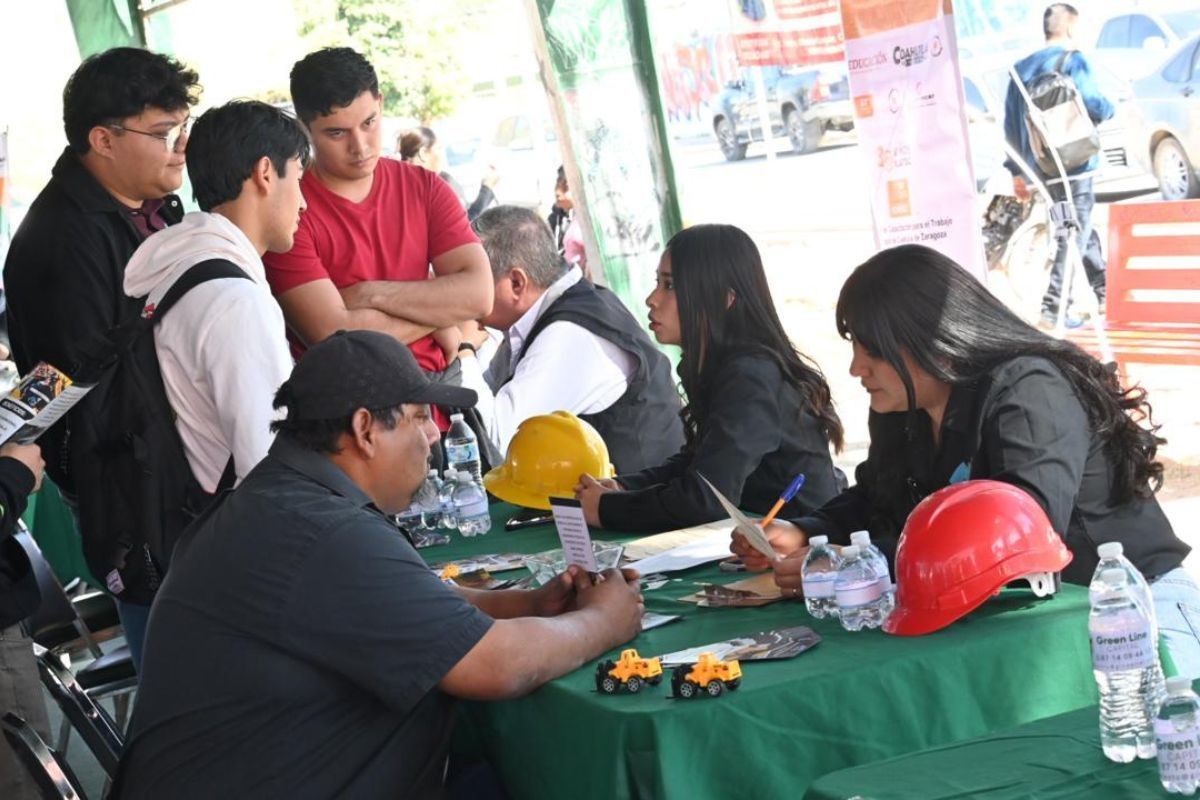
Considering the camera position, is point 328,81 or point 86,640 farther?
point 86,640

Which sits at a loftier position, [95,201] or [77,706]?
[95,201]

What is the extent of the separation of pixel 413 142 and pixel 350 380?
649 centimetres

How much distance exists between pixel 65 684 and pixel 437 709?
0.88 meters

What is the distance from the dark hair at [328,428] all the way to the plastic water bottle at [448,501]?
1351mm

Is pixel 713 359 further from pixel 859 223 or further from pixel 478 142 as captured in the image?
pixel 478 142

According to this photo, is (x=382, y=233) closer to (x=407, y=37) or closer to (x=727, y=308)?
(x=727, y=308)

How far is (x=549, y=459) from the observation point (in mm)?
3520

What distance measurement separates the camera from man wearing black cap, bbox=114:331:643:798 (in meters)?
2.00

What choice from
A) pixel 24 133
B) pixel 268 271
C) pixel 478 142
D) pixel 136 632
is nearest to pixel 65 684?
pixel 136 632

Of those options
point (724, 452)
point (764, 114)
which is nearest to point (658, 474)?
point (724, 452)

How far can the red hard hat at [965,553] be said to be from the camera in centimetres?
213

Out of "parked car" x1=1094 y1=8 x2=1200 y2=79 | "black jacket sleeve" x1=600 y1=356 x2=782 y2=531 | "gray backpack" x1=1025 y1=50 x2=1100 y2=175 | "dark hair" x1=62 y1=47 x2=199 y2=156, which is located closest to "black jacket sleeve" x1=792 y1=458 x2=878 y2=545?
"black jacket sleeve" x1=600 y1=356 x2=782 y2=531

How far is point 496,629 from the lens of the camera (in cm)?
210

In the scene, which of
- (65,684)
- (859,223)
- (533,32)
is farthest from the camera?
(859,223)
